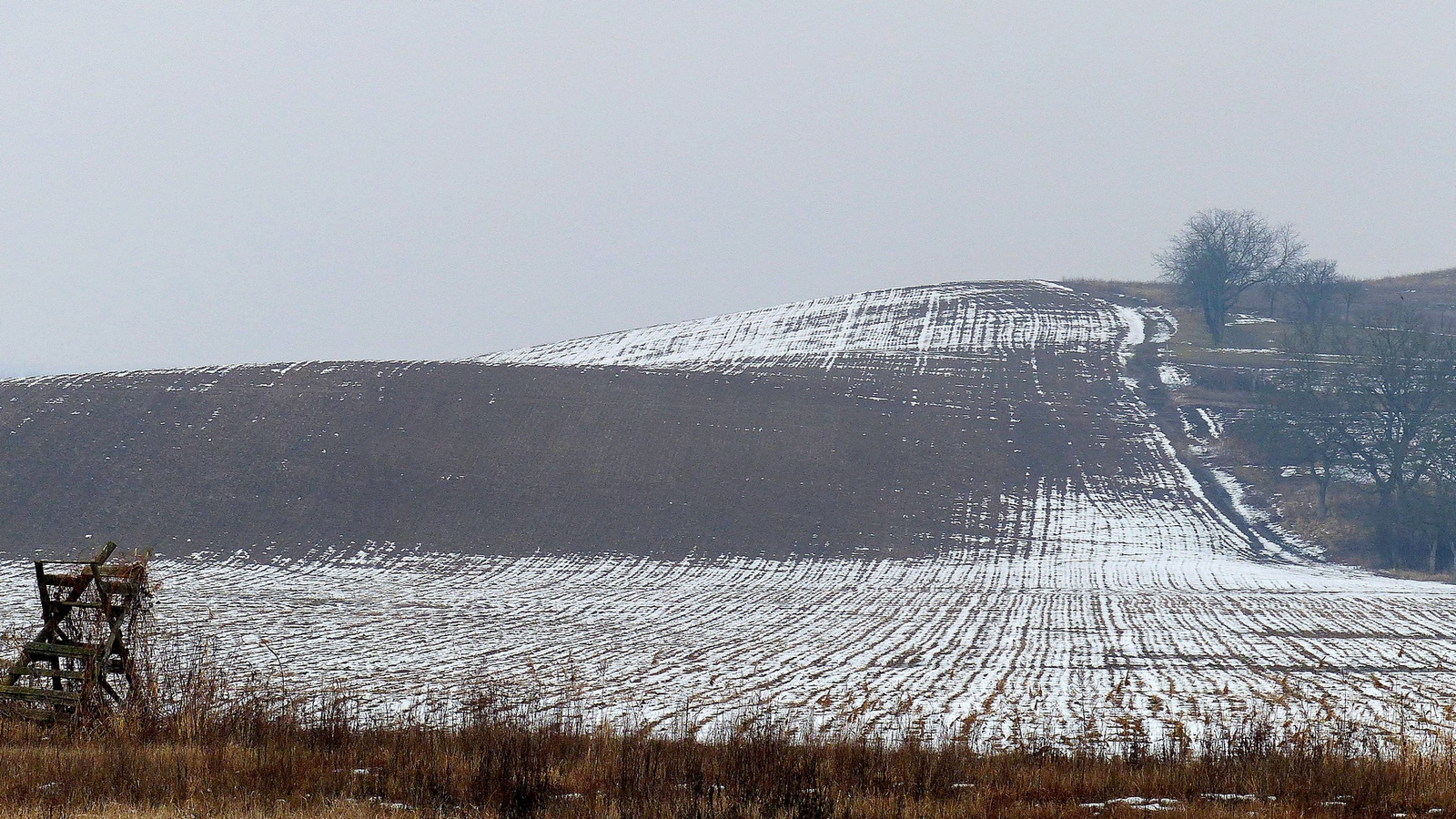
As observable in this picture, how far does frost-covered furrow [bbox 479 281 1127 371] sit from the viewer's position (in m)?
82.1

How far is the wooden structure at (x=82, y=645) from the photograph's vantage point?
1168 cm

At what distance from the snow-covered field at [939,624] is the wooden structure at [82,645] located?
13.5 ft

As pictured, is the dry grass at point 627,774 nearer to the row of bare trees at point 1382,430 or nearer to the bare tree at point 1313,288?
the row of bare trees at point 1382,430

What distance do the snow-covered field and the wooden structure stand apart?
4.10 m

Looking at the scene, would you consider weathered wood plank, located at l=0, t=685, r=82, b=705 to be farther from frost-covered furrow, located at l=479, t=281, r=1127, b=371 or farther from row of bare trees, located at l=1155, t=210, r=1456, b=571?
frost-covered furrow, located at l=479, t=281, r=1127, b=371

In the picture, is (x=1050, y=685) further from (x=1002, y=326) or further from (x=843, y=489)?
(x=1002, y=326)

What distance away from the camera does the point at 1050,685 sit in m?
17.6

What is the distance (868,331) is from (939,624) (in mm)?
62183

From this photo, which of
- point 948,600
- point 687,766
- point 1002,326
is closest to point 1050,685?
point 687,766

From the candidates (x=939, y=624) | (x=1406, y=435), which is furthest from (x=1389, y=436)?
(x=939, y=624)

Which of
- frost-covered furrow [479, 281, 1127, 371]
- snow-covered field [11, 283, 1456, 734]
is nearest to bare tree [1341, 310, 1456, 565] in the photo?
snow-covered field [11, 283, 1456, 734]

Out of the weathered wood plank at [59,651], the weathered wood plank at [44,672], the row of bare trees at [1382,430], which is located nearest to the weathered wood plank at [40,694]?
the weathered wood plank at [44,672]

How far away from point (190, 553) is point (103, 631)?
33.3 metres

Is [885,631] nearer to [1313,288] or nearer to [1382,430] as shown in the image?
[1382,430]
